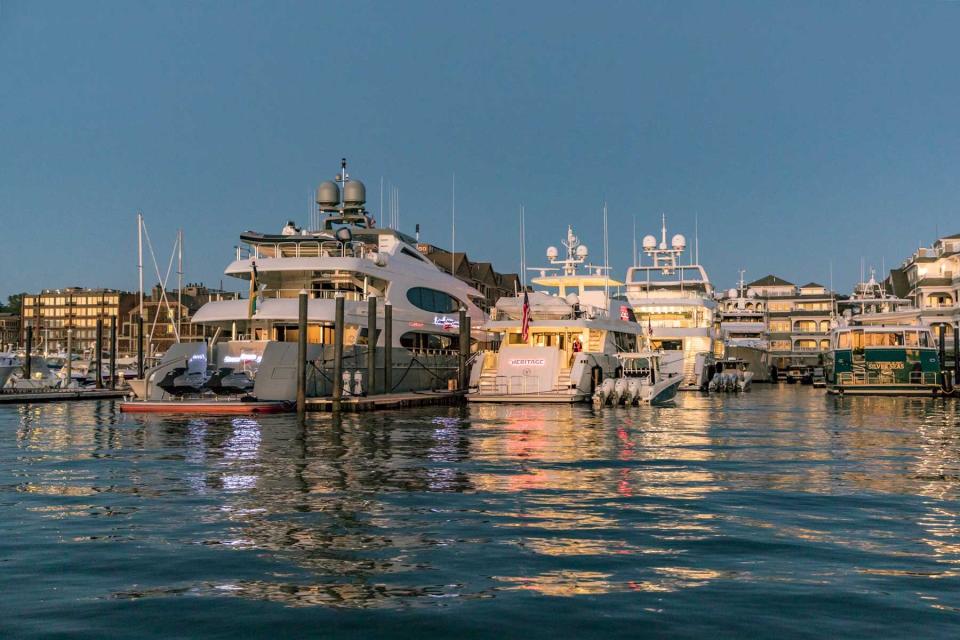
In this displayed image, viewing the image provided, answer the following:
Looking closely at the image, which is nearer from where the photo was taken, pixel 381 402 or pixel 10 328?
pixel 381 402

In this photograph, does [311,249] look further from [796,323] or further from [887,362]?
[796,323]

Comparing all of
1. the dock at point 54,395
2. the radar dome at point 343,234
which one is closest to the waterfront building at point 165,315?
the dock at point 54,395

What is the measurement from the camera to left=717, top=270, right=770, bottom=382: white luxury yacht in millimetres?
85688

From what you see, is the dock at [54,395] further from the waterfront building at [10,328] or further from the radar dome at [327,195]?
the waterfront building at [10,328]

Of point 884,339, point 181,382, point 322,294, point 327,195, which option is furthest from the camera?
point 327,195

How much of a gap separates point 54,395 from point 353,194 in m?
17.1

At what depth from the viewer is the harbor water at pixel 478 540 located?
6.86 m

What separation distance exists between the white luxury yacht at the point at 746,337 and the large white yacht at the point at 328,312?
4310cm

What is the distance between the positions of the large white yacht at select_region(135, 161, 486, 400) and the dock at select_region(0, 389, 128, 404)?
28.1 feet

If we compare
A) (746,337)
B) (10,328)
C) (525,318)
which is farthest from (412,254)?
(10,328)

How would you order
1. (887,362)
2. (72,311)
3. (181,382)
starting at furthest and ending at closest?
(72,311) < (887,362) < (181,382)

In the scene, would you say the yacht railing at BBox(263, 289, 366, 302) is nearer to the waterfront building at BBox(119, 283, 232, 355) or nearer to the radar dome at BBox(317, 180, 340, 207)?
the radar dome at BBox(317, 180, 340, 207)

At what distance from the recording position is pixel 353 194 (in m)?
46.6

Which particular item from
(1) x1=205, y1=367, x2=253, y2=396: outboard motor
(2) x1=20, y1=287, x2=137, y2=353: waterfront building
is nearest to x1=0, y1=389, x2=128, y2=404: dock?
(1) x1=205, y1=367, x2=253, y2=396: outboard motor
